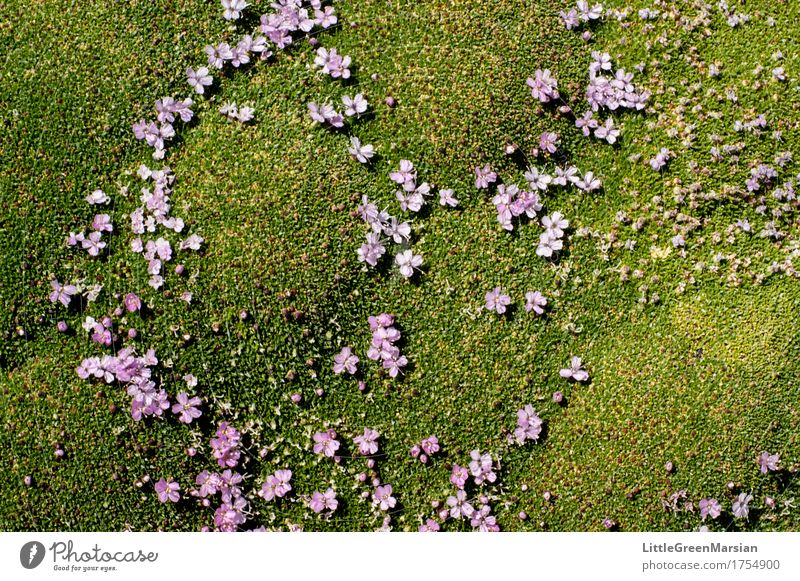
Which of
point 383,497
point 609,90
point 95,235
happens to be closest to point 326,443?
point 383,497

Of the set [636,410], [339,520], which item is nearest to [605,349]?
[636,410]

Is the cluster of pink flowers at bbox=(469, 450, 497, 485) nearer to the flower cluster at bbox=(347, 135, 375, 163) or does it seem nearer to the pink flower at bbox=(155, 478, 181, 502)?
the pink flower at bbox=(155, 478, 181, 502)

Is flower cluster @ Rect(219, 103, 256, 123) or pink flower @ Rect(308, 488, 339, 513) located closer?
pink flower @ Rect(308, 488, 339, 513)

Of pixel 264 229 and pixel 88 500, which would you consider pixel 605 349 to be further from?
pixel 88 500

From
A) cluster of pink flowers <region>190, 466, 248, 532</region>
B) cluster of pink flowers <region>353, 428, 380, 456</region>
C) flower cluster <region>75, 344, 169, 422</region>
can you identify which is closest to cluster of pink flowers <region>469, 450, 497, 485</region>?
cluster of pink flowers <region>353, 428, 380, 456</region>

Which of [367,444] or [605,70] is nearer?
[367,444]

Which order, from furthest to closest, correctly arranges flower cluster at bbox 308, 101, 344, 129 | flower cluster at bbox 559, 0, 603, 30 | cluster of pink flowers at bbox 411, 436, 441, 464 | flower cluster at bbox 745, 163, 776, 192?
1. flower cluster at bbox 559, 0, 603, 30
2. flower cluster at bbox 745, 163, 776, 192
3. flower cluster at bbox 308, 101, 344, 129
4. cluster of pink flowers at bbox 411, 436, 441, 464
